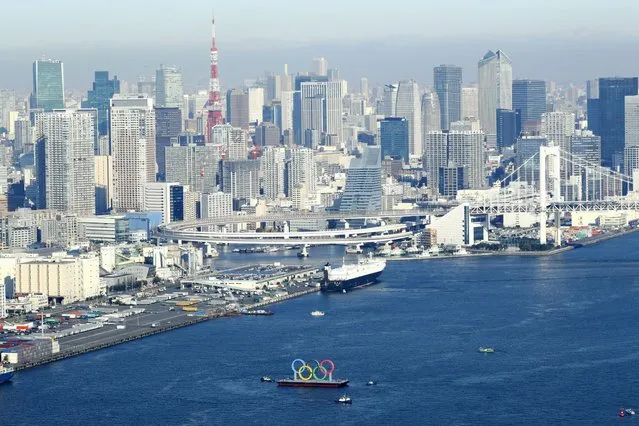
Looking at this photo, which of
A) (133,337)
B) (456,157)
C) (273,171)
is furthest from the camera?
(456,157)

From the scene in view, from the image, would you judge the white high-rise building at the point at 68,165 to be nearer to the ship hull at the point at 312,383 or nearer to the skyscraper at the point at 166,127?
the skyscraper at the point at 166,127

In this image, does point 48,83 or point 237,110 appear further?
point 237,110

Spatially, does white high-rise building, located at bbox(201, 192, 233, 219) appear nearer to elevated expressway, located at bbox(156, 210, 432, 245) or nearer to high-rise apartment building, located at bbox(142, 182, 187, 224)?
high-rise apartment building, located at bbox(142, 182, 187, 224)

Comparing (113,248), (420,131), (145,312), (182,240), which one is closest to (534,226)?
(182,240)

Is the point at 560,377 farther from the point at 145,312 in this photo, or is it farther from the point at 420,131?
the point at 420,131

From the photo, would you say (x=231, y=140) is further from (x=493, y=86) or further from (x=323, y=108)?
(x=493, y=86)

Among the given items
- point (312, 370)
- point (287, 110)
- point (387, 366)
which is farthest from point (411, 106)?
point (312, 370)
